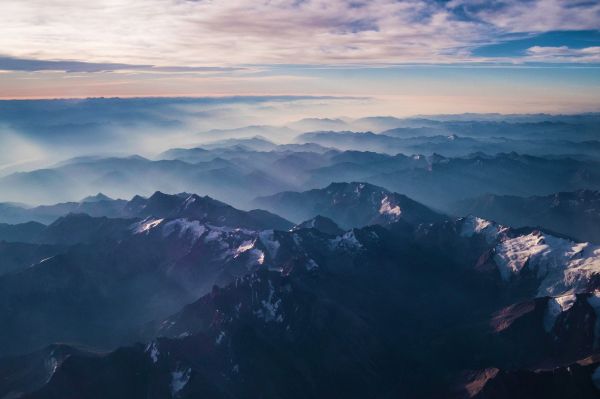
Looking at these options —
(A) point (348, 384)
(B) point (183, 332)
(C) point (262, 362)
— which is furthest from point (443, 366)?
(B) point (183, 332)

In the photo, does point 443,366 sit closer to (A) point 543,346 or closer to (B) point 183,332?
(A) point 543,346

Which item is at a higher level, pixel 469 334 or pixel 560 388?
pixel 560 388

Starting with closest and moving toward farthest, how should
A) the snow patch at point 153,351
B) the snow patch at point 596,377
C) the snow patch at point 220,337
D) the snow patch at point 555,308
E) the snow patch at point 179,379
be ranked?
1. the snow patch at point 596,377
2. the snow patch at point 179,379
3. the snow patch at point 153,351
4. the snow patch at point 220,337
5. the snow patch at point 555,308

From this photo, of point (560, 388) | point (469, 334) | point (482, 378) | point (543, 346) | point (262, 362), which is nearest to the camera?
point (560, 388)

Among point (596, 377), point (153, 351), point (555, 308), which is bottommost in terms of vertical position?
point (153, 351)

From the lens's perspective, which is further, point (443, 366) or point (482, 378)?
point (443, 366)

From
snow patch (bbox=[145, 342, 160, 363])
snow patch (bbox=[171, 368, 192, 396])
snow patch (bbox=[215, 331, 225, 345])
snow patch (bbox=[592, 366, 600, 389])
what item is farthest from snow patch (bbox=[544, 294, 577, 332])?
snow patch (bbox=[145, 342, 160, 363])

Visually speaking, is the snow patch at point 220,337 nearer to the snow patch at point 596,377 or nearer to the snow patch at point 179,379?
the snow patch at point 179,379

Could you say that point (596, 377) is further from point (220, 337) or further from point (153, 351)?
point (153, 351)

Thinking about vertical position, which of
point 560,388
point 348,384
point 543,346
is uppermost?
point 560,388

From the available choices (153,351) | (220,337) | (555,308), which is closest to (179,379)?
(153,351)

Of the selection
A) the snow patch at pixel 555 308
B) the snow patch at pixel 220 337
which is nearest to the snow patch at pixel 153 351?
the snow patch at pixel 220 337
